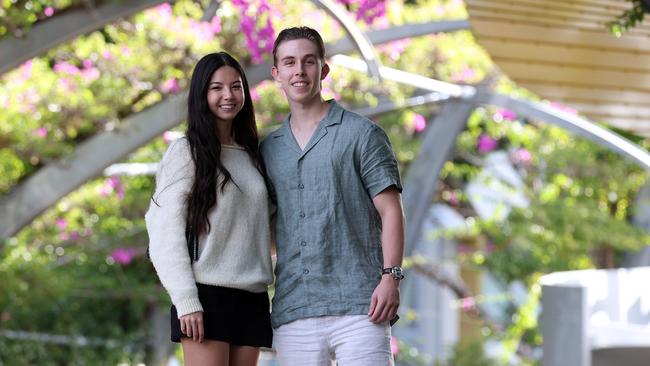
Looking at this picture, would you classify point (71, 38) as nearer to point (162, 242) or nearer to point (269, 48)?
point (269, 48)

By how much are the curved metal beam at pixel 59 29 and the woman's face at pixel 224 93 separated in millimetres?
2891

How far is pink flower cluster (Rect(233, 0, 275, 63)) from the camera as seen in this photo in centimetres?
712

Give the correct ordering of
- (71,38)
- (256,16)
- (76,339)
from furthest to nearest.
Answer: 1. (76,339)
2. (256,16)
3. (71,38)

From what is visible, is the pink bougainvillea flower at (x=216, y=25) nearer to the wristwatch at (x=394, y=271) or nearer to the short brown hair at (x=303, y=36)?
the short brown hair at (x=303, y=36)

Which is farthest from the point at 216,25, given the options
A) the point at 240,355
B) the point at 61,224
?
the point at 240,355

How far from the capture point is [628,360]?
24.6ft

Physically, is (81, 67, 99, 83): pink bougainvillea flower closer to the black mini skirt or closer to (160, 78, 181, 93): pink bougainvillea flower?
(160, 78, 181, 93): pink bougainvillea flower

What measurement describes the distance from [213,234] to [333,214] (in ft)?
0.95

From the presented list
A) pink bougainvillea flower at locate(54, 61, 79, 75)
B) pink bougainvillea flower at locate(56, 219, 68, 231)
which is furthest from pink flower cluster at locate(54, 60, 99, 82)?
pink bougainvillea flower at locate(56, 219, 68, 231)

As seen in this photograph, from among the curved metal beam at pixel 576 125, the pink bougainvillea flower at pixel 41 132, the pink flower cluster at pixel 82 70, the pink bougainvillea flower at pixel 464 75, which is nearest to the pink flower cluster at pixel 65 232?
the pink flower cluster at pixel 82 70

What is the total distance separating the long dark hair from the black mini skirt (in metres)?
0.16

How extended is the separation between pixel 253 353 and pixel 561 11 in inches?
153

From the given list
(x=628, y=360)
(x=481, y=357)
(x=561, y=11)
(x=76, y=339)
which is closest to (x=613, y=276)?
(x=628, y=360)

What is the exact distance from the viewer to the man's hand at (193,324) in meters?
→ 2.99
